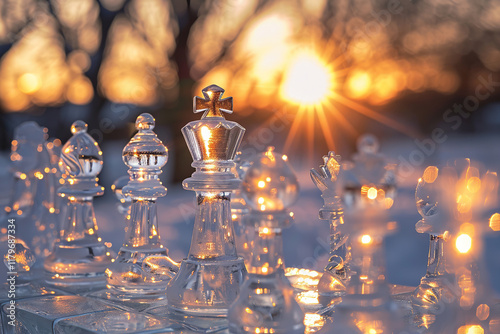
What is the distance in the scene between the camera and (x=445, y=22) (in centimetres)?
616

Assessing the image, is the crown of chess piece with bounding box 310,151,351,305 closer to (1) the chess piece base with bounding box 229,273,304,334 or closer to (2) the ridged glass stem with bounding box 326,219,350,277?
(2) the ridged glass stem with bounding box 326,219,350,277

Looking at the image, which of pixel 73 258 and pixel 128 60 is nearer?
pixel 73 258

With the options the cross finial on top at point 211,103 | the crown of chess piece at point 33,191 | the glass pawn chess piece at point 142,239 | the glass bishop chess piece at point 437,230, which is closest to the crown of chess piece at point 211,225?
the cross finial on top at point 211,103

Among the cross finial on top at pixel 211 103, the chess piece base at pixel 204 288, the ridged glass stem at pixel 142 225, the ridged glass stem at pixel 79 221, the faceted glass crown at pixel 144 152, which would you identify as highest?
the cross finial on top at pixel 211 103

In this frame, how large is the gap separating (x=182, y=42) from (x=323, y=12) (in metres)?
1.77

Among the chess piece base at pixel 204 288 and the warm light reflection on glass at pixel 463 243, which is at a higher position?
the warm light reflection on glass at pixel 463 243

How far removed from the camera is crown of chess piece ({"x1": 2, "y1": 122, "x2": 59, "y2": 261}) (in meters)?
1.79

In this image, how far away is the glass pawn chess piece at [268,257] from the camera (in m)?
0.77

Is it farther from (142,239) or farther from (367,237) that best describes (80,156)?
(367,237)

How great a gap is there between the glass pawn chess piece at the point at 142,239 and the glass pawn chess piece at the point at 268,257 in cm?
42

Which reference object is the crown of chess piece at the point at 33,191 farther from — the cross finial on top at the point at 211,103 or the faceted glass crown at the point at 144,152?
the cross finial on top at the point at 211,103

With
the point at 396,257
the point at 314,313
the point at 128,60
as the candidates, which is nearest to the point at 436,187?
the point at 314,313

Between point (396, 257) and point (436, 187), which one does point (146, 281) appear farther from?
point (396, 257)

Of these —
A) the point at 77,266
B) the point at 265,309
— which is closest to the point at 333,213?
the point at 265,309
